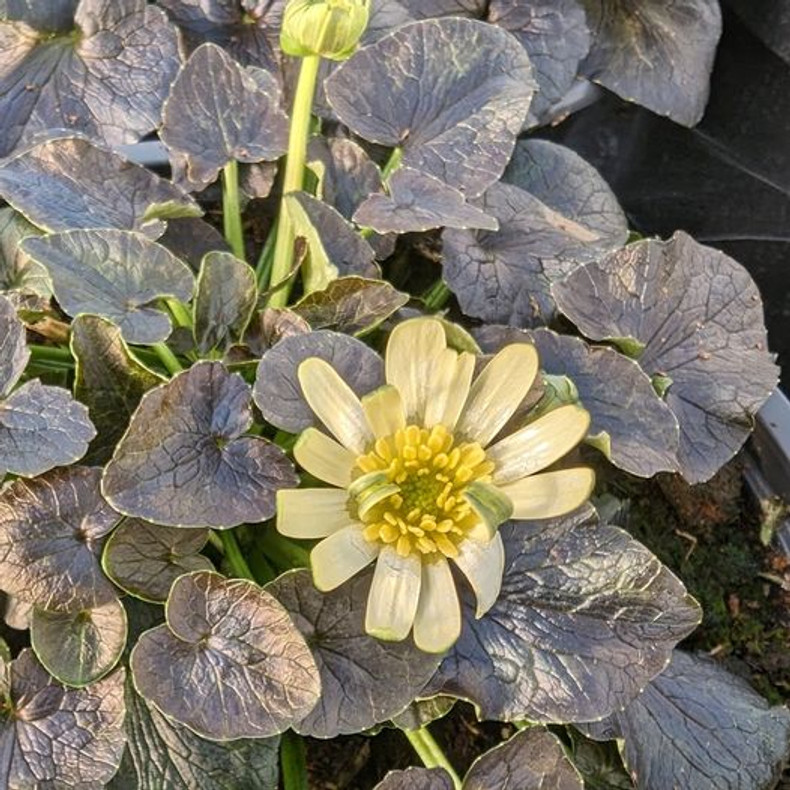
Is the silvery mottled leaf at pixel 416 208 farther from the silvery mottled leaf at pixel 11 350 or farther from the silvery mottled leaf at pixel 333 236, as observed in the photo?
the silvery mottled leaf at pixel 11 350

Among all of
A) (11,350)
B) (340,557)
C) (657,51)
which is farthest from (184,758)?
(657,51)

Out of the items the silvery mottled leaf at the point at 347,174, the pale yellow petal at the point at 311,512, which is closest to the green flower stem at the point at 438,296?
the silvery mottled leaf at the point at 347,174

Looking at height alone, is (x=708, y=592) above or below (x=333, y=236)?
below

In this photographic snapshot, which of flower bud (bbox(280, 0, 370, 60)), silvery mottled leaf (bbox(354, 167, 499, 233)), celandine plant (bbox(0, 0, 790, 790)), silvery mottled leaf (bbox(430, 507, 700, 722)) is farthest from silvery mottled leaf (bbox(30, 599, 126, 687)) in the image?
flower bud (bbox(280, 0, 370, 60))

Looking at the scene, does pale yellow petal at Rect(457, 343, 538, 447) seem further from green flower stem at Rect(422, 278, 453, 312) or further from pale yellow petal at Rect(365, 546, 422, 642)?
green flower stem at Rect(422, 278, 453, 312)

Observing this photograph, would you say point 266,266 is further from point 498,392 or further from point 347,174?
point 498,392
